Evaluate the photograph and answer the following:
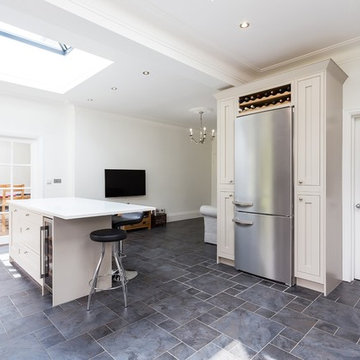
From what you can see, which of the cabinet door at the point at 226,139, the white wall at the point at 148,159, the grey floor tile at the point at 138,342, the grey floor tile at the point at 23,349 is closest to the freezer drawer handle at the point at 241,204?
the cabinet door at the point at 226,139

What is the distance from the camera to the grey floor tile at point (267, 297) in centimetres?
250

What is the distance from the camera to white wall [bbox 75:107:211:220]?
545cm

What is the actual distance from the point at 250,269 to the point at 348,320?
1.17 m

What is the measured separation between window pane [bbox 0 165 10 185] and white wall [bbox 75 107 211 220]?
1.20 m

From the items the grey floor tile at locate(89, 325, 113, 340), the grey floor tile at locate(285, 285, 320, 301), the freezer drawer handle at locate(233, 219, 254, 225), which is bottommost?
the grey floor tile at locate(285, 285, 320, 301)

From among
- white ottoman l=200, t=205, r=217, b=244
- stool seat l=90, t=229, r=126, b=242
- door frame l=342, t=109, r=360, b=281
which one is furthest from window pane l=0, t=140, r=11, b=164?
door frame l=342, t=109, r=360, b=281

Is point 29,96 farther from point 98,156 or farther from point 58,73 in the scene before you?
point 98,156

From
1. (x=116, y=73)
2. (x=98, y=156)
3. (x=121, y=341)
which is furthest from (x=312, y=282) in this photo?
(x=98, y=156)

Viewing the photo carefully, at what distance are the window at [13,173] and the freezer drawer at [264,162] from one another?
412 centimetres

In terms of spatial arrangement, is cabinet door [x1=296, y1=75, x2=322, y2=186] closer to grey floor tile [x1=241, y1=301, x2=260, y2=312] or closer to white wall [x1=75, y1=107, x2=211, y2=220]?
grey floor tile [x1=241, y1=301, x2=260, y2=312]

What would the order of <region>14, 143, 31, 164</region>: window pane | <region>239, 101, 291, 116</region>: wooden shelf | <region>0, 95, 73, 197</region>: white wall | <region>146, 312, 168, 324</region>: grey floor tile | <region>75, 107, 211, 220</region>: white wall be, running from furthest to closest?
<region>75, 107, 211, 220</region>: white wall, <region>14, 143, 31, 164</region>: window pane, <region>0, 95, 73, 197</region>: white wall, <region>239, 101, 291, 116</region>: wooden shelf, <region>146, 312, 168, 324</region>: grey floor tile

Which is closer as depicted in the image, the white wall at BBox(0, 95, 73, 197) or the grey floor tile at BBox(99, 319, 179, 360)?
the grey floor tile at BBox(99, 319, 179, 360)

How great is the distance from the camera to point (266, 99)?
10.6 ft

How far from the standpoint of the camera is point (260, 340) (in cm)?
196
